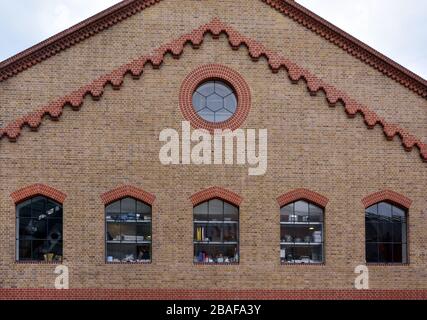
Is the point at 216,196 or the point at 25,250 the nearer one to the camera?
the point at 25,250

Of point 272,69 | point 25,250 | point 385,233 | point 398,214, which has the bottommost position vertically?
point 25,250

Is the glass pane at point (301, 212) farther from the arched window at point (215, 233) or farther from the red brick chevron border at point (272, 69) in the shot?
the red brick chevron border at point (272, 69)

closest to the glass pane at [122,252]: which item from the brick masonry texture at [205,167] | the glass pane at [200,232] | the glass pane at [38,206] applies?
the brick masonry texture at [205,167]

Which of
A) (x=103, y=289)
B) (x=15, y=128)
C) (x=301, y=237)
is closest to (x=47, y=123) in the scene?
(x=15, y=128)

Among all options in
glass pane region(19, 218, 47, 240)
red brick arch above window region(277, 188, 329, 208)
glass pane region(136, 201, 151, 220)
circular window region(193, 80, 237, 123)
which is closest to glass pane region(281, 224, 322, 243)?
red brick arch above window region(277, 188, 329, 208)

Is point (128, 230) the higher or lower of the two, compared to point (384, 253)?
higher

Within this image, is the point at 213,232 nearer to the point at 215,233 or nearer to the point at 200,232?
the point at 215,233

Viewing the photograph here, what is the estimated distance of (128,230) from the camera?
21703 millimetres

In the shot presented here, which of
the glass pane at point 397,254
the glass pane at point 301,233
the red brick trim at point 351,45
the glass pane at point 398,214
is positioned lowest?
the glass pane at point 397,254

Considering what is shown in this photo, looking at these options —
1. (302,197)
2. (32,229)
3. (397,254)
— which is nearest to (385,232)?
(397,254)

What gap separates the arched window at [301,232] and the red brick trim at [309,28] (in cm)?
457

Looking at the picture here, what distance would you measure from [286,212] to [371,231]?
253cm

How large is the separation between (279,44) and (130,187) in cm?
602

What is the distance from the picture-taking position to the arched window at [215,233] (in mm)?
21797
